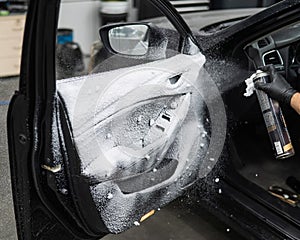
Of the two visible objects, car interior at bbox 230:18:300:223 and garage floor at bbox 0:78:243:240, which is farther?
car interior at bbox 230:18:300:223

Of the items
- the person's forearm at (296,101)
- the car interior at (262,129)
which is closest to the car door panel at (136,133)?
the car interior at (262,129)

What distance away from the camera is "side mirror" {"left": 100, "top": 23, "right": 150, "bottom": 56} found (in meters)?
1.62

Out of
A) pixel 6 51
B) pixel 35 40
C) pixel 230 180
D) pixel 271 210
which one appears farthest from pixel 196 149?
pixel 6 51

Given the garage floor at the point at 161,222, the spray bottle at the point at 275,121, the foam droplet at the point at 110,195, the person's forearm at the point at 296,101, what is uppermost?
the person's forearm at the point at 296,101

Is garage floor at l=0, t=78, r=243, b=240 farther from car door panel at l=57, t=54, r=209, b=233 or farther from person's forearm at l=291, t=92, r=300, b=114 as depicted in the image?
person's forearm at l=291, t=92, r=300, b=114

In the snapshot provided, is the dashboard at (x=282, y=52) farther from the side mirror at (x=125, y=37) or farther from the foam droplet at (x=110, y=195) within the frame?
the foam droplet at (x=110, y=195)

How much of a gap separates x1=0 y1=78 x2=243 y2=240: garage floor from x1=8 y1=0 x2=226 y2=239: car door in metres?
0.05

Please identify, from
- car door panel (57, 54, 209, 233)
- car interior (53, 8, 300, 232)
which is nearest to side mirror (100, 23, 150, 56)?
car interior (53, 8, 300, 232)

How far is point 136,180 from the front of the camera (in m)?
1.15

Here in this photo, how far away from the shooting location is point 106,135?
106 cm

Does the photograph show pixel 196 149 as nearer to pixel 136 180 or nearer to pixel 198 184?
pixel 198 184

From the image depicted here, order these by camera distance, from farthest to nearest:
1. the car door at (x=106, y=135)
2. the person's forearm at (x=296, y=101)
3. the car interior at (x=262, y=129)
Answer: the car interior at (x=262, y=129), the person's forearm at (x=296, y=101), the car door at (x=106, y=135)

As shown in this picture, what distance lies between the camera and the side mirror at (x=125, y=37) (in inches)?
63.6

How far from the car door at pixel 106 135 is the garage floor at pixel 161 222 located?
5cm
